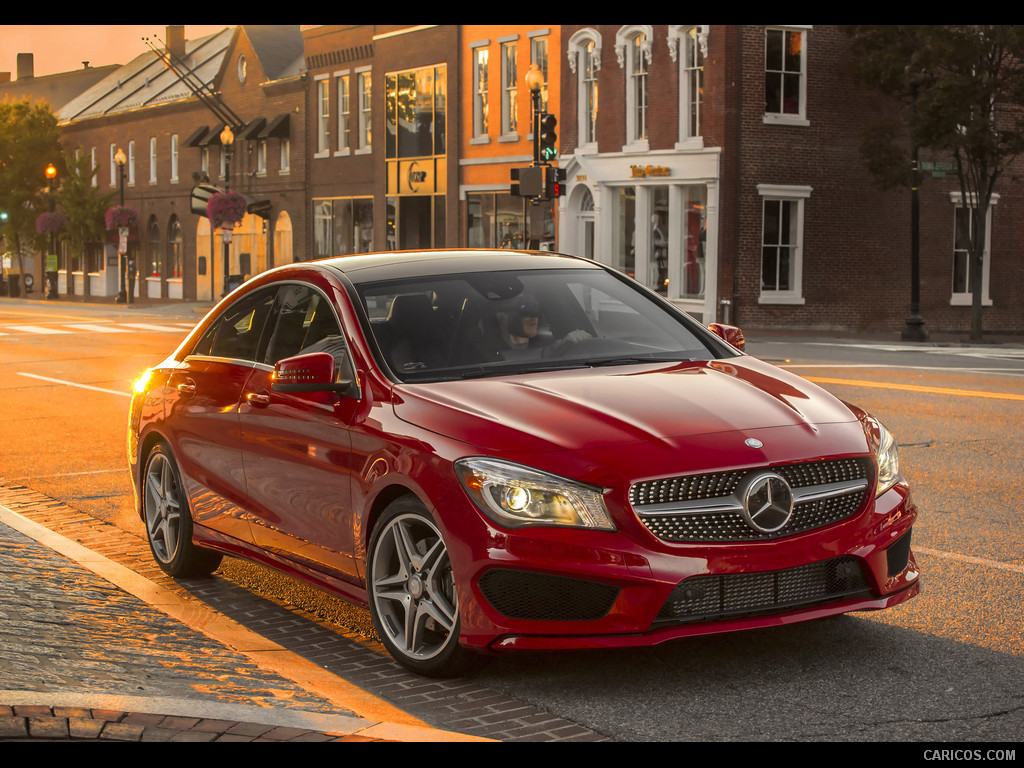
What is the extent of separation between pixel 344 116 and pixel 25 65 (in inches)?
2626

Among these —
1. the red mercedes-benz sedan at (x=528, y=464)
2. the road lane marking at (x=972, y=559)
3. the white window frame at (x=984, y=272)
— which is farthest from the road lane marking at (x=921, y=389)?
the white window frame at (x=984, y=272)

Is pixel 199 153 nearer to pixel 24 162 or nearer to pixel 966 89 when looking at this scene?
pixel 24 162

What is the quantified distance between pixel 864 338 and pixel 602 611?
28269 mm

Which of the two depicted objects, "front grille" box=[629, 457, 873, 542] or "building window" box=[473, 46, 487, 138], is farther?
"building window" box=[473, 46, 487, 138]

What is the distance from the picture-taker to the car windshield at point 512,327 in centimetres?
600

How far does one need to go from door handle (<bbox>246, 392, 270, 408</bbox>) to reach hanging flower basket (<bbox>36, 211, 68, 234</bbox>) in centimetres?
6238

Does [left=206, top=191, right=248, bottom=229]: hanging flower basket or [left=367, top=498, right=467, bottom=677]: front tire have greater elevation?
[left=206, top=191, right=248, bottom=229]: hanging flower basket

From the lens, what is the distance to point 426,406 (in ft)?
17.9

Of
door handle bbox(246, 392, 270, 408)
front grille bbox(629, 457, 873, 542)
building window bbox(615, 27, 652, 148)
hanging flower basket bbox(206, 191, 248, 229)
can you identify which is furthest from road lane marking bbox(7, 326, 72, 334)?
front grille bbox(629, 457, 873, 542)

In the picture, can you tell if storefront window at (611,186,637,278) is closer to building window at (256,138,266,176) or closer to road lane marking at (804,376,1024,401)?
road lane marking at (804,376,1024,401)

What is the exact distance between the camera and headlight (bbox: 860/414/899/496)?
548 centimetres

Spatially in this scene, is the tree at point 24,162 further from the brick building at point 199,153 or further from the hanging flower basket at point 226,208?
the hanging flower basket at point 226,208

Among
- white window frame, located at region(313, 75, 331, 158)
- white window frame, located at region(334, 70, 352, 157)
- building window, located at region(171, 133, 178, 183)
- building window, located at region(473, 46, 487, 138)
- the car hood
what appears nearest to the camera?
the car hood

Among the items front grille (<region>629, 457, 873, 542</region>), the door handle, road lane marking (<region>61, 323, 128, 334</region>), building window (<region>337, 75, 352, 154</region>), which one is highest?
building window (<region>337, 75, 352, 154</region>)
